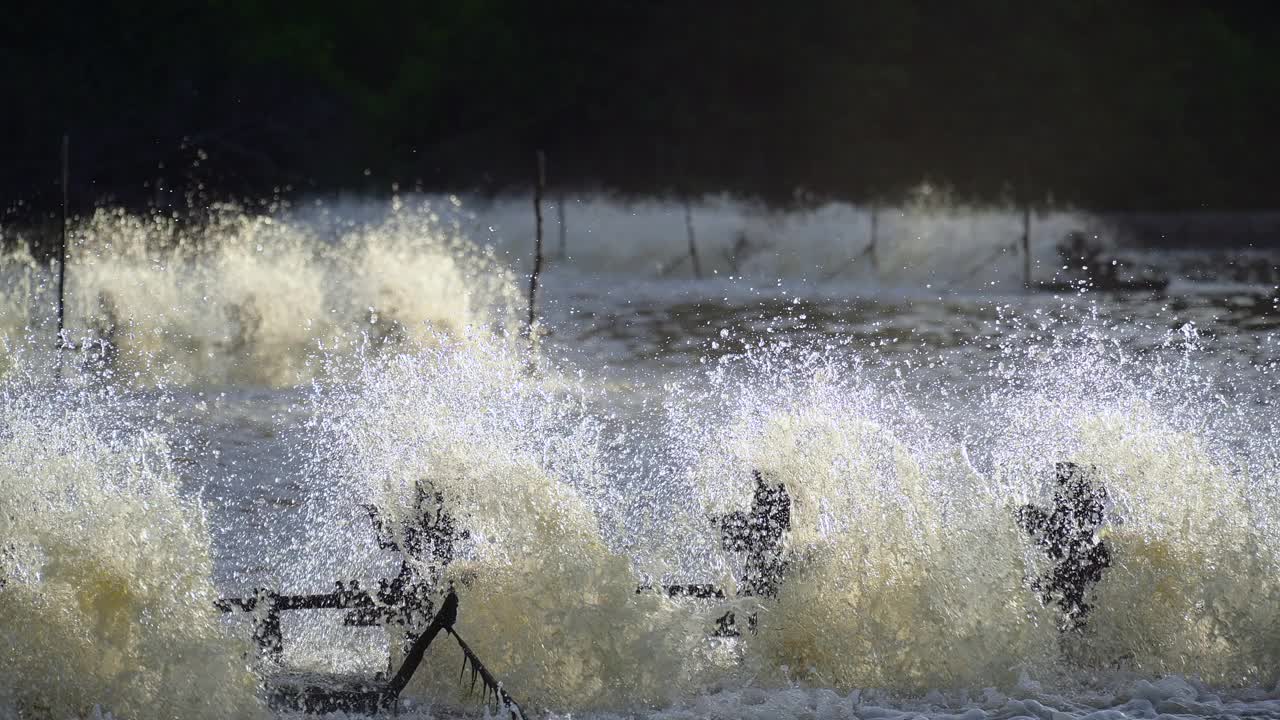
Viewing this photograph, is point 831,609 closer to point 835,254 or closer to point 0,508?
point 0,508

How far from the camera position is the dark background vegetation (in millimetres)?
43062

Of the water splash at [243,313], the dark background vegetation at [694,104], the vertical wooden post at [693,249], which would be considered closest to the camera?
the water splash at [243,313]

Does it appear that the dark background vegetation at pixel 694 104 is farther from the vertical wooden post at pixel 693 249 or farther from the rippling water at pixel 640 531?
the rippling water at pixel 640 531

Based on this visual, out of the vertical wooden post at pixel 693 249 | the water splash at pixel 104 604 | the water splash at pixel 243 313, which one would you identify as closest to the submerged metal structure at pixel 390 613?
the water splash at pixel 104 604

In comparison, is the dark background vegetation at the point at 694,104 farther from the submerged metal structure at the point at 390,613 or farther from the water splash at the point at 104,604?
the submerged metal structure at the point at 390,613

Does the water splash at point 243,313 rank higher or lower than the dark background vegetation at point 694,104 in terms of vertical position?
lower

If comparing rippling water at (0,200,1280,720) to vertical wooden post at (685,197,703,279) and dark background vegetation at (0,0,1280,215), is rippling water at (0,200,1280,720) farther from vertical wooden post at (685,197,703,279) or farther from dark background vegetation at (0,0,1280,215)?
dark background vegetation at (0,0,1280,215)

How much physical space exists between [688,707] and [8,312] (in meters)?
14.7

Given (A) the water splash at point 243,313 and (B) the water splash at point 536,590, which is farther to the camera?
(A) the water splash at point 243,313

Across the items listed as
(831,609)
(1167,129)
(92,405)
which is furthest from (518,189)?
(831,609)

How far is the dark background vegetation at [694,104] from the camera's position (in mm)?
43062

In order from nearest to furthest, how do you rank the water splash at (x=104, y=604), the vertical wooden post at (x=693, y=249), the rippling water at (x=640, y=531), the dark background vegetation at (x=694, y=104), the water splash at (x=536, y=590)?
the water splash at (x=104, y=604), the rippling water at (x=640, y=531), the water splash at (x=536, y=590), the vertical wooden post at (x=693, y=249), the dark background vegetation at (x=694, y=104)

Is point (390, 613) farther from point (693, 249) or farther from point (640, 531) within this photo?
point (693, 249)

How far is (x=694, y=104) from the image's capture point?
155 ft
